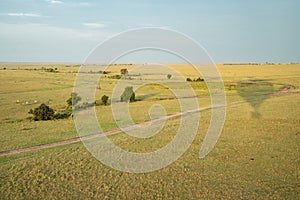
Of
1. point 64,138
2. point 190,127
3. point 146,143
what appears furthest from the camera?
point 190,127

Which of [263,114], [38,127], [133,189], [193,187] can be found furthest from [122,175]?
[263,114]

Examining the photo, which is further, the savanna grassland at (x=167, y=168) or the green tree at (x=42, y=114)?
the green tree at (x=42, y=114)

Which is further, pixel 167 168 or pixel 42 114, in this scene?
pixel 42 114

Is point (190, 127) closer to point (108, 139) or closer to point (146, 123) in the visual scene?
point (146, 123)

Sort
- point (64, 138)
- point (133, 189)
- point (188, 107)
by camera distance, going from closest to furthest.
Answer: point (133, 189) → point (64, 138) → point (188, 107)

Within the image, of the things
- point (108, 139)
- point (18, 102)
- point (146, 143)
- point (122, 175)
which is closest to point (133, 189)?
point (122, 175)

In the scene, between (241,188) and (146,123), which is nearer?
(241,188)

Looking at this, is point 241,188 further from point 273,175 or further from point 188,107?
point 188,107

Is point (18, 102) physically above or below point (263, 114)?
below

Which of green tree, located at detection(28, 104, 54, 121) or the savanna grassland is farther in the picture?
green tree, located at detection(28, 104, 54, 121)

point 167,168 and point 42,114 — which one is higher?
point 167,168

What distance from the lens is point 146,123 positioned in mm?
23484

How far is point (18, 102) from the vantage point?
3500 centimetres

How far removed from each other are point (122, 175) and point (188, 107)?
793 inches
